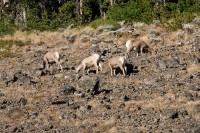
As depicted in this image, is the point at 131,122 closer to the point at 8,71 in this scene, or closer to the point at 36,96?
the point at 36,96

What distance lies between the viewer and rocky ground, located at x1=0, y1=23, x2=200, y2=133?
17.0m

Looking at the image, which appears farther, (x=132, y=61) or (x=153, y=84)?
(x=132, y=61)

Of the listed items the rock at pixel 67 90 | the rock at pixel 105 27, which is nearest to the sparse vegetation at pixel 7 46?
the rock at pixel 105 27

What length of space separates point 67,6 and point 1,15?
11.1m

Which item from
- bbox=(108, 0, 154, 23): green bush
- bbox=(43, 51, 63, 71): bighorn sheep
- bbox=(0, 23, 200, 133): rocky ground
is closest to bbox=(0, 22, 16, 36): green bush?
bbox=(108, 0, 154, 23): green bush

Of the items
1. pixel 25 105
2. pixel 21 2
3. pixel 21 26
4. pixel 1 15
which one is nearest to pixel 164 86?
pixel 25 105

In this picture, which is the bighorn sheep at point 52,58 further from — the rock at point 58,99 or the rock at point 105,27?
the rock at point 105,27

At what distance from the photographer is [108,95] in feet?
68.4

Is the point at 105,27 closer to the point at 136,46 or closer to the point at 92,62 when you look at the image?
the point at 136,46

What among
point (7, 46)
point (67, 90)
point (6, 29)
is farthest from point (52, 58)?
point (6, 29)

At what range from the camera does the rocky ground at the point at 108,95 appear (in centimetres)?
1705

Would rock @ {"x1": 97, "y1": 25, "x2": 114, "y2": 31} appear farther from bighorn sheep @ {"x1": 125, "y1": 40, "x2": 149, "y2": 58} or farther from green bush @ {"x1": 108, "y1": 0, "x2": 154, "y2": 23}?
bighorn sheep @ {"x1": 125, "y1": 40, "x2": 149, "y2": 58}

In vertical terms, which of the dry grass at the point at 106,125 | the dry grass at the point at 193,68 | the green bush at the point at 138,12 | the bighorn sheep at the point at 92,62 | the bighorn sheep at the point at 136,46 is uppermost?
the green bush at the point at 138,12

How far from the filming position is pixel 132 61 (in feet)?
91.0
